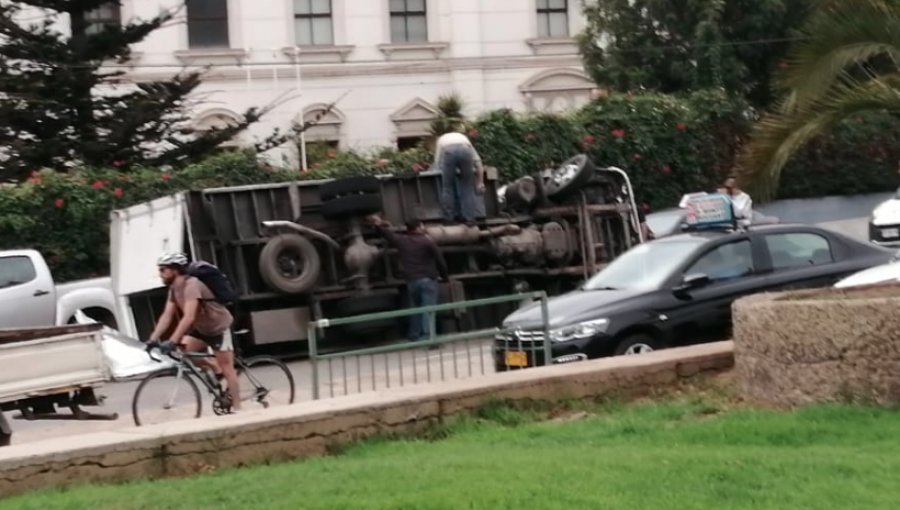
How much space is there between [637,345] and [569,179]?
742cm

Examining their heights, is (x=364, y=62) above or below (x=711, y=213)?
above

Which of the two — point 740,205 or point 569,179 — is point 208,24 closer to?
point 569,179

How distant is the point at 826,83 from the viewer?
1169 cm

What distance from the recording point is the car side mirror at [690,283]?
14.2 m

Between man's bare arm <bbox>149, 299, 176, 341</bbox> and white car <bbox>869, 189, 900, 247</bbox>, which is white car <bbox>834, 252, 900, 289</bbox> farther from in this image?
white car <bbox>869, 189, 900, 247</bbox>

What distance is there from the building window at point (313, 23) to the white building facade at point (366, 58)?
0.08ft

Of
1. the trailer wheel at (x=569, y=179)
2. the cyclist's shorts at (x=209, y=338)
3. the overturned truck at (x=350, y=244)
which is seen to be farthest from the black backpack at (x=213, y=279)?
the trailer wheel at (x=569, y=179)

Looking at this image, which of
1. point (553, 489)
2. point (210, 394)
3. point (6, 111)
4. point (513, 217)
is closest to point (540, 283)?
point (513, 217)

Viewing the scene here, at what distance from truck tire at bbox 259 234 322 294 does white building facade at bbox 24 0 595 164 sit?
14873 millimetres

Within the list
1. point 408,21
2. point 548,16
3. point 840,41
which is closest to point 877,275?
point 840,41

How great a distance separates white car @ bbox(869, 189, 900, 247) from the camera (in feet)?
79.1

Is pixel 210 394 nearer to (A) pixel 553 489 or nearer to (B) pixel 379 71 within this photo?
(A) pixel 553 489

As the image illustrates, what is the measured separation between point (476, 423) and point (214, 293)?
383 centimetres

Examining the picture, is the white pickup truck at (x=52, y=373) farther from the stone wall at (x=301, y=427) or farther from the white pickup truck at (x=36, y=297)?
the white pickup truck at (x=36, y=297)
